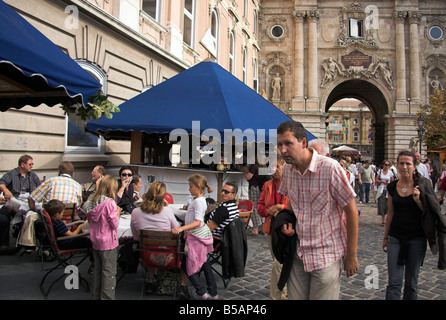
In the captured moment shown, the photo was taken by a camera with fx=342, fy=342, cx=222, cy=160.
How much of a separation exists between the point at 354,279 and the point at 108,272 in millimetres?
3777

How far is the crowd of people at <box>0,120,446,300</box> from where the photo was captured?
8.38ft

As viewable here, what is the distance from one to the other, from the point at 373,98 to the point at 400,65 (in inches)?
240

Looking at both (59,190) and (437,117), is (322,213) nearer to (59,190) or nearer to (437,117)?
(59,190)

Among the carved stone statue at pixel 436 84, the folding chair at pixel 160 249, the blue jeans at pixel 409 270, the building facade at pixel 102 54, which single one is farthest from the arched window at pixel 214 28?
the carved stone statue at pixel 436 84

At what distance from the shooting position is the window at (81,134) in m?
9.62

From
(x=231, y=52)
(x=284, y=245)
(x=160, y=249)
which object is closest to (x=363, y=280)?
(x=160, y=249)

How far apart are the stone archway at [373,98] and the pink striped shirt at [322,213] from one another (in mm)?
33928

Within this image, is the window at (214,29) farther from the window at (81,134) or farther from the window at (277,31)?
the window at (277,31)

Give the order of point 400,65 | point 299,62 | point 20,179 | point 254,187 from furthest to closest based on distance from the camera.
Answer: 1. point 299,62
2. point 400,65
3. point 254,187
4. point 20,179

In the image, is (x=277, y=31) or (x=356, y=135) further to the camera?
(x=356, y=135)

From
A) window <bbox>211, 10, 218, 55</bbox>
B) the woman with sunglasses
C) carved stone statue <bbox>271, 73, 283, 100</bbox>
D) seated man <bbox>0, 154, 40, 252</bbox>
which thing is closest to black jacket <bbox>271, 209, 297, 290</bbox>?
the woman with sunglasses

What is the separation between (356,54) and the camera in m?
32.7

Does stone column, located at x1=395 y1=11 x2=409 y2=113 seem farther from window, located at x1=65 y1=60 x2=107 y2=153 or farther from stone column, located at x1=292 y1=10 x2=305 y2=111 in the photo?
window, located at x1=65 y1=60 x2=107 y2=153

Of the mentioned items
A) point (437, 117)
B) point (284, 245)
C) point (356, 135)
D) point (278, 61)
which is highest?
point (278, 61)
